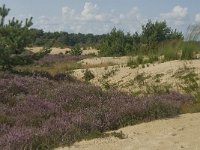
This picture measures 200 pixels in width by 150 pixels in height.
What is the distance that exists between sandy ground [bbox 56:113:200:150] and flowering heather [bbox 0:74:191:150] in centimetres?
48

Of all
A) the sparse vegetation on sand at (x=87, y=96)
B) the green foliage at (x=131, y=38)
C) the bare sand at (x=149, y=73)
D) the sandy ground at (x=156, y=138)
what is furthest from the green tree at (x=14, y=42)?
the green foliage at (x=131, y=38)

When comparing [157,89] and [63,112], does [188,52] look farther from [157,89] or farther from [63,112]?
[63,112]

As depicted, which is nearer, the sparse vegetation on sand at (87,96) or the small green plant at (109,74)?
the sparse vegetation on sand at (87,96)

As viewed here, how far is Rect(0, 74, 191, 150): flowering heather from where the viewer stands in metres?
8.91

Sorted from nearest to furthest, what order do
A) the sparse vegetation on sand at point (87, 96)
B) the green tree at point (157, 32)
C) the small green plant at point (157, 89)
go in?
the sparse vegetation on sand at point (87, 96)
the small green plant at point (157, 89)
the green tree at point (157, 32)

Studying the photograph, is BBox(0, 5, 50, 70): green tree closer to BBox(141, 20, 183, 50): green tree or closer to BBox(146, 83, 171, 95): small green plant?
BBox(146, 83, 171, 95): small green plant

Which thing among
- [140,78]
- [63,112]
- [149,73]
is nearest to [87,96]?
[63,112]

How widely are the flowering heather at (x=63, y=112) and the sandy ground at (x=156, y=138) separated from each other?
0.48 meters

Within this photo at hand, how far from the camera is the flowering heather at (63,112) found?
29.2 ft

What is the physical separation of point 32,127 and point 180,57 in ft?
35.8

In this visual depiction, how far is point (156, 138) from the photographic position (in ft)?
28.6

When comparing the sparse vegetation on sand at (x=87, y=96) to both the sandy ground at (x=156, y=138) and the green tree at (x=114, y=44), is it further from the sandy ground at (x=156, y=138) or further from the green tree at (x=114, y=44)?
the green tree at (x=114, y=44)

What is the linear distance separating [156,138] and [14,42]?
38.8 ft

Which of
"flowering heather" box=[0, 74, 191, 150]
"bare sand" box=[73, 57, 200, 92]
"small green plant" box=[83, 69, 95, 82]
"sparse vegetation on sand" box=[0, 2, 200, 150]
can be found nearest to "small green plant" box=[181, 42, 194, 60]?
"sparse vegetation on sand" box=[0, 2, 200, 150]
